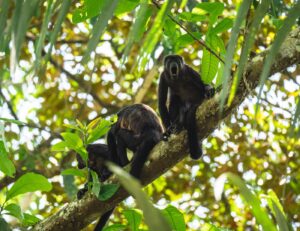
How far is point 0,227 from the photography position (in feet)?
7.24

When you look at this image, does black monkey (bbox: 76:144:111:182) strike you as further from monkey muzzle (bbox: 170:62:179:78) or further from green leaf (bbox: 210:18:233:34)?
green leaf (bbox: 210:18:233:34)

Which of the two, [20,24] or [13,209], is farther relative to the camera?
[13,209]

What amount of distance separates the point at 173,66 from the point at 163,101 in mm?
395

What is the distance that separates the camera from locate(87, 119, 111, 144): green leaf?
358 centimetres

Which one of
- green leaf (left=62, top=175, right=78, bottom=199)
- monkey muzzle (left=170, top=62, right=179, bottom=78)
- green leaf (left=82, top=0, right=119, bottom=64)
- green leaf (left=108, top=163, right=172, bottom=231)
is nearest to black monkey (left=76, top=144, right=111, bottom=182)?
green leaf (left=62, top=175, right=78, bottom=199)

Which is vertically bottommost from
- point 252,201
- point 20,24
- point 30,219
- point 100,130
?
point 252,201

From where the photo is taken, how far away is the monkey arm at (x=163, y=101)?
5.86 m

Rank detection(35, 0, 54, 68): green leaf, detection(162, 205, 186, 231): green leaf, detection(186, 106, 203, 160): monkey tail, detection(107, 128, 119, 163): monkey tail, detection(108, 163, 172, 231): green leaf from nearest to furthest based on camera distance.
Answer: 1. detection(108, 163, 172, 231): green leaf
2. detection(35, 0, 54, 68): green leaf
3. detection(162, 205, 186, 231): green leaf
4. detection(186, 106, 203, 160): monkey tail
5. detection(107, 128, 119, 163): monkey tail

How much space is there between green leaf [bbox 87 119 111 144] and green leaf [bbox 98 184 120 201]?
33 cm

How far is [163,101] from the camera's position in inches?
236

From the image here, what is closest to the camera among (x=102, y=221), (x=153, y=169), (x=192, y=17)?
(x=192, y=17)

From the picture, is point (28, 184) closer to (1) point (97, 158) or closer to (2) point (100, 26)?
(2) point (100, 26)

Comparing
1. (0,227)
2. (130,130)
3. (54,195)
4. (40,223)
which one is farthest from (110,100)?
(0,227)

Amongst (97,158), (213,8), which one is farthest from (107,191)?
(97,158)
